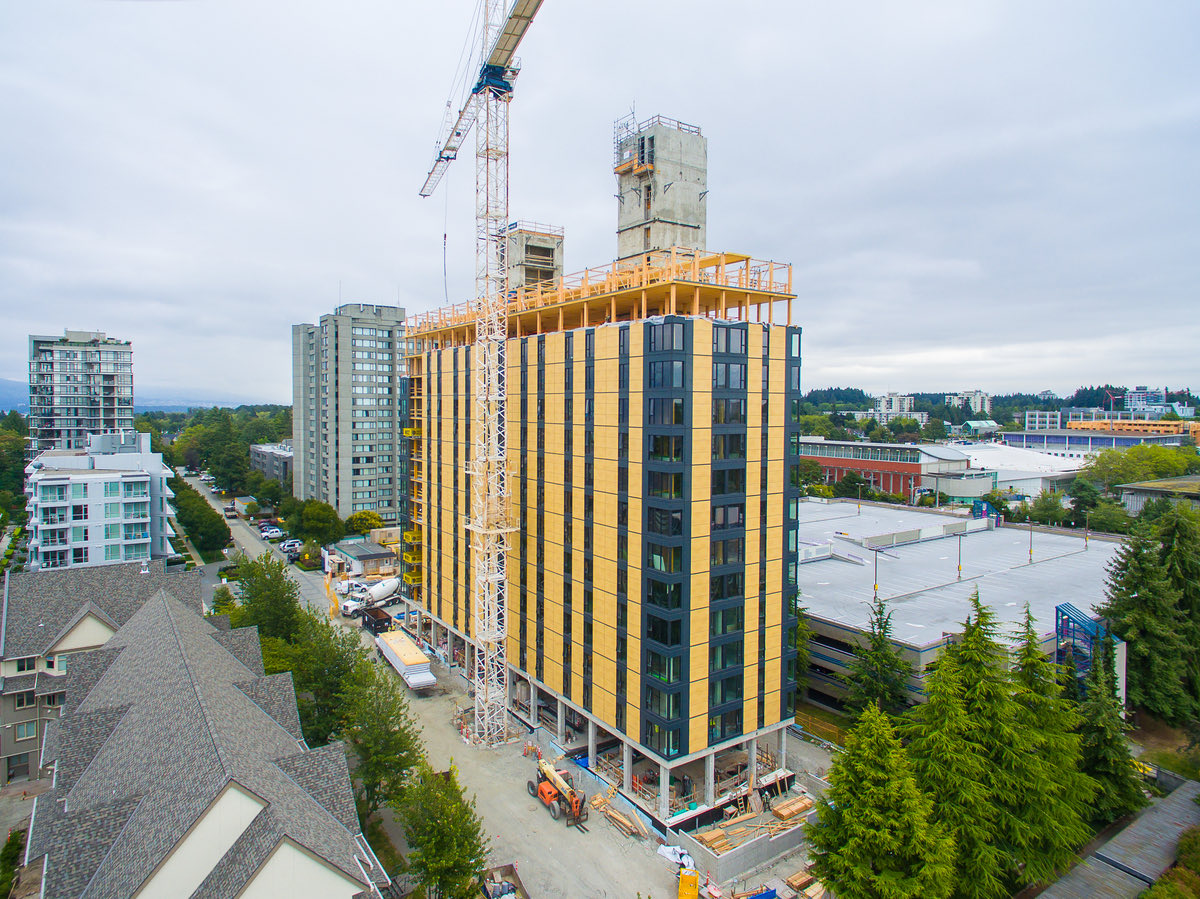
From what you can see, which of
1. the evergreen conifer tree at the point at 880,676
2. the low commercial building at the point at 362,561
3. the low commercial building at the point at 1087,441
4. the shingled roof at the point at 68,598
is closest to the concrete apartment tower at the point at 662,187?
the evergreen conifer tree at the point at 880,676

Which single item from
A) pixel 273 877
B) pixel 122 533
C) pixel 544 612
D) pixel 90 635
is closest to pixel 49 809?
pixel 273 877

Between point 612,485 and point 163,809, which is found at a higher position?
point 612,485

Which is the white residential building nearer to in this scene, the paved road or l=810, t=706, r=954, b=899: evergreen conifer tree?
the paved road

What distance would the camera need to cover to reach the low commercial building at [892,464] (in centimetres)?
12044

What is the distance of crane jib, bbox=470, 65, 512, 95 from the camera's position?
4091cm

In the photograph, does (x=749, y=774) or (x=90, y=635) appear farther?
(x=90, y=635)

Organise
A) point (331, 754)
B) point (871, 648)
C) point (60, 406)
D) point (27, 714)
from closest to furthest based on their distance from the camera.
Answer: point (331, 754) < point (27, 714) < point (871, 648) < point (60, 406)

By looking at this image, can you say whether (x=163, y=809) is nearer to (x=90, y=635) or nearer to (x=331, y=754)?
(x=331, y=754)

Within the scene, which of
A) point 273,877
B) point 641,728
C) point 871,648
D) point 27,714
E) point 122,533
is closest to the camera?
point 273,877

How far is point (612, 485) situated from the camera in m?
34.9

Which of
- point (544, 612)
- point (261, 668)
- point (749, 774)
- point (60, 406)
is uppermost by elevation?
point (60, 406)

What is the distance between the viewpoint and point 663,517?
31938 mm

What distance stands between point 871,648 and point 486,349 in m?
31.4

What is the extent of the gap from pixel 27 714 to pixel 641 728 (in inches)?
1429
